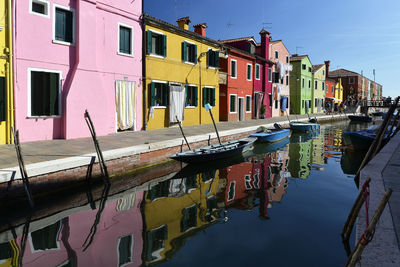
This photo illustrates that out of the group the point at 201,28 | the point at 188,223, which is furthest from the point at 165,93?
the point at 188,223

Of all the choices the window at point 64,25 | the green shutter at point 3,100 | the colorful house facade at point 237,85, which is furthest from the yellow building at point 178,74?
the green shutter at point 3,100

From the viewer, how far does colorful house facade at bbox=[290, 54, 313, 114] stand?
38.7 m

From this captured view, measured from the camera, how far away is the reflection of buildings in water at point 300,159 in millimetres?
10891

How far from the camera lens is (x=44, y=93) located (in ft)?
36.0

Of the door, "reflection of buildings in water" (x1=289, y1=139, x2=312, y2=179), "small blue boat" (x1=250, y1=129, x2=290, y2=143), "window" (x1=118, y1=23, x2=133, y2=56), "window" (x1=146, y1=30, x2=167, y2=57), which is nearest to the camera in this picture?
"reflection of buildings in water" (x1=289, y1=139, x2=312, y2=179)

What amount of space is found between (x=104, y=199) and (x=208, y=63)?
583 inches

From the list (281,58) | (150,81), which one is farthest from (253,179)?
(281,58)

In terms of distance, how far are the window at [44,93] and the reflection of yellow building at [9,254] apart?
670 centimetres

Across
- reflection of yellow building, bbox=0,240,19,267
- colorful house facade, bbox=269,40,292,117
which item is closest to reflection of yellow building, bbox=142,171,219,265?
reflection of yellow building, bbox=0,240,19,267

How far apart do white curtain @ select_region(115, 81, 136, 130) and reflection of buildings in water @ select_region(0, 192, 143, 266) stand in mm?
7828

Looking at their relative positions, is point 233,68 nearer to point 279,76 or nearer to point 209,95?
point 209,95

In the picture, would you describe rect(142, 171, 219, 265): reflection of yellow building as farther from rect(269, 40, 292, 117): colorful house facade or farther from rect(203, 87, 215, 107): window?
rect(269, 40, 292, 117): colorful house facade

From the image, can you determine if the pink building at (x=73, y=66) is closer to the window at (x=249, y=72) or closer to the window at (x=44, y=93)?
the window at (x=44, y=93)

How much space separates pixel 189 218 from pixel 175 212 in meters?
0.50
